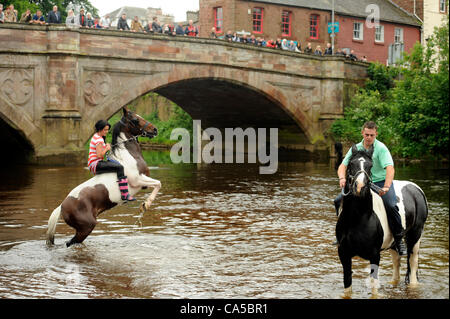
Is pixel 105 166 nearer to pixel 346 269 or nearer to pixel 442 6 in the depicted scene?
A: pixel 346 269

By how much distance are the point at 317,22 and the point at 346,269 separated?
3996 cm

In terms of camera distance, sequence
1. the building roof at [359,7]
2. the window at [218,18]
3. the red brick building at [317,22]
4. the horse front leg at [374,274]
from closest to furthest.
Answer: the horse front leg at [374,274]
the red brick building at [317,22]
the window at [218,18]
the building roof at [359,7]

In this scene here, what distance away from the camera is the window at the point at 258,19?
42.7m

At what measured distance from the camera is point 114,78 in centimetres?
2797

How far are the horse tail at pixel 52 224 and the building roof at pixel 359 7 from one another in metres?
35.1

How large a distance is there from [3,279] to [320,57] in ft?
97.9

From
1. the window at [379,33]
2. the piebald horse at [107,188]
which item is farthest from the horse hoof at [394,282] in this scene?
the window at [379,33]

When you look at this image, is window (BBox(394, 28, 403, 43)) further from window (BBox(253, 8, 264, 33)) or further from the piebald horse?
the piebald horse

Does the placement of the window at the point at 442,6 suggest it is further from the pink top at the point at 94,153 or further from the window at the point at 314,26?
the pink top at the point at 94,153

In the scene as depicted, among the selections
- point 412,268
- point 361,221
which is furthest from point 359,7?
point 361,221
